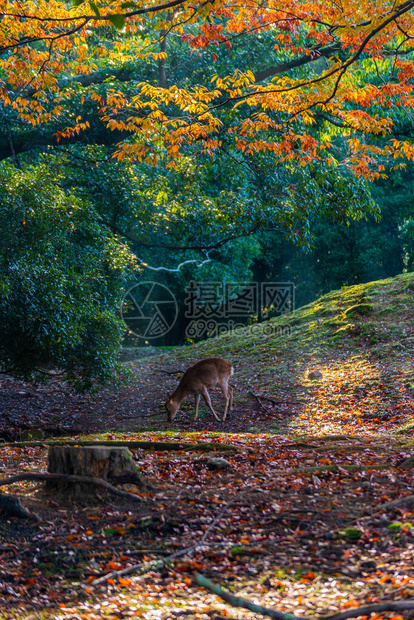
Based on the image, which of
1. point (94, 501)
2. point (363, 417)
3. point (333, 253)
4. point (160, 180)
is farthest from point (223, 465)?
point (333, 253)

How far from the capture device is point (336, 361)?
51.2ft

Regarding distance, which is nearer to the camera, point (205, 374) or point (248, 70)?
point (248, 70)

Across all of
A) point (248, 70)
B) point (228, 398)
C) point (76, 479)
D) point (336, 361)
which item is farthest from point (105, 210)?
point (76, 479)

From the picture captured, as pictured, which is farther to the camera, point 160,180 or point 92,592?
point 160,180

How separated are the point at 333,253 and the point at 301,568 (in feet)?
87.7

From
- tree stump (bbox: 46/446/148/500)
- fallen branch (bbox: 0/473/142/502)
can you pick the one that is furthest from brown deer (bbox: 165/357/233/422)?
fallen branch (bbox: 0/473/142/502)

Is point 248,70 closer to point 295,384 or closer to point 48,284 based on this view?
point 48,284

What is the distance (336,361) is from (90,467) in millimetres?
10826

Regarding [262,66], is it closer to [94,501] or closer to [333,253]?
[94,501]

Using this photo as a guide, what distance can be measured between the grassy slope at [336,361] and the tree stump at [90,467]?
19.5ft

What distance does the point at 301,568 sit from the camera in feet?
14.0

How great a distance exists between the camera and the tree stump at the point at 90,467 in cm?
576

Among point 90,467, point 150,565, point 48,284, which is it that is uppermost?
point 48,284

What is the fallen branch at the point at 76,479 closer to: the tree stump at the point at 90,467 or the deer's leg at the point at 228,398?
the tree stump at the point at 90,467
